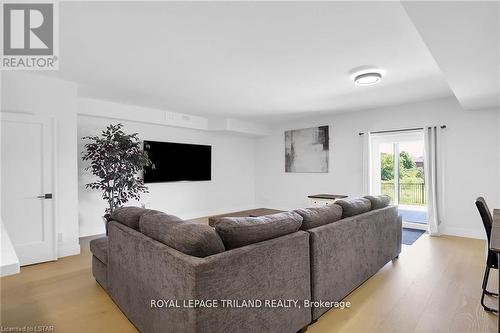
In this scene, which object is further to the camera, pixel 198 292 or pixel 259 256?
pixel 259 256

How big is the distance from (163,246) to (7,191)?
9.14 ft

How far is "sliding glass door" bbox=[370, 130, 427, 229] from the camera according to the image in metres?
5.04

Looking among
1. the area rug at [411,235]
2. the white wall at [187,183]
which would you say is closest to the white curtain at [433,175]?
the area rug at [411,235]

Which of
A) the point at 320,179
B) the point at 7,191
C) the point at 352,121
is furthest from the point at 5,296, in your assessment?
the point at 352,121

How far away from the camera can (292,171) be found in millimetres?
6750

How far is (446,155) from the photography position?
4.59 metres

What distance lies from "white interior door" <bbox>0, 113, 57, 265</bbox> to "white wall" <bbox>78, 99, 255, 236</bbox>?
1146 mm

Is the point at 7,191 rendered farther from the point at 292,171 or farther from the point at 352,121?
the point at 352,121

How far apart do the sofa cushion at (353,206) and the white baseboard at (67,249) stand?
11.5 feet

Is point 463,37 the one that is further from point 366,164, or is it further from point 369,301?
point 366,164

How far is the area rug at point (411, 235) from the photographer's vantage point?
4234 mm

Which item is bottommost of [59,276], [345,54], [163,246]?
[59,276]

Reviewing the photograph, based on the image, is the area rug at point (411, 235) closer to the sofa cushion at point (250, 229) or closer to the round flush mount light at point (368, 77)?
the round flush mount light at point (368, 77)

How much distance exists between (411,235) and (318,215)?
131 inches
